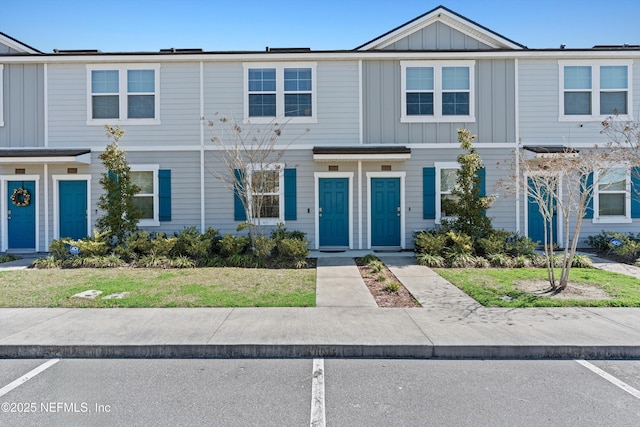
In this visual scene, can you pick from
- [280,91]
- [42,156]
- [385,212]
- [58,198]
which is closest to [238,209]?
[280,91]

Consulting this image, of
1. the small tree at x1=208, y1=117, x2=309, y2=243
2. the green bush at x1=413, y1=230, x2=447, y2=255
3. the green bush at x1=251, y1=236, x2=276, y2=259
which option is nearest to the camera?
the green bush at x1=251, y1=236, x2=276, y2=259

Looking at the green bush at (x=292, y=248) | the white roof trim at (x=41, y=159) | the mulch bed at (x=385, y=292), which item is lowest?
the mulch bed at (x=385, y=292)

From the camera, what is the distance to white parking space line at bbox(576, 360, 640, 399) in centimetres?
378

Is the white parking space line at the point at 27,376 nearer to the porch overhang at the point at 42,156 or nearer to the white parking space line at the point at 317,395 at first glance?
the white parking space line at the point at 317,395

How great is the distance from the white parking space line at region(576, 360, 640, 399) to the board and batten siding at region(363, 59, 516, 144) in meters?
8.93

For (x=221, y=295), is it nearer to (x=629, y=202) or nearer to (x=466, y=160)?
(x=466, y=160)

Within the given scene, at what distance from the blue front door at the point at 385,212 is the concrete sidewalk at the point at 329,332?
5.84 metres

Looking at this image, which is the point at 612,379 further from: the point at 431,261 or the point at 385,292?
the point at 431,261

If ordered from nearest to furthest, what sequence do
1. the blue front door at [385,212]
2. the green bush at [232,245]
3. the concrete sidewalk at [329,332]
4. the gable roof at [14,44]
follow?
the concrete sidewalk at [329,332] → the green bush at [232,245] → the blue front door at [385,212] → the gable roof at [14,44]

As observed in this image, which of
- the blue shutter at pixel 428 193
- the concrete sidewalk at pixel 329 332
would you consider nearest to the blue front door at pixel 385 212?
the blue shutter at pixel 428 193

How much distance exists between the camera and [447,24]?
12.6 meters

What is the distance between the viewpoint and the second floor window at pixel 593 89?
40.5 feet

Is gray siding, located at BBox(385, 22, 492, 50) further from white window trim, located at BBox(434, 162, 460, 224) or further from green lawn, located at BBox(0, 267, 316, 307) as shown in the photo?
green lawn, located at BBox(0, 267, 316, 307)

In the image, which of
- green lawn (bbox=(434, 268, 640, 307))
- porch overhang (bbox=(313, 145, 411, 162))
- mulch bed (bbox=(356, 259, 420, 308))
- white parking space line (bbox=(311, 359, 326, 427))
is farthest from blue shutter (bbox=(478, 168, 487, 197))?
white parking space line (bbox=(311, 359, 326, 427))
